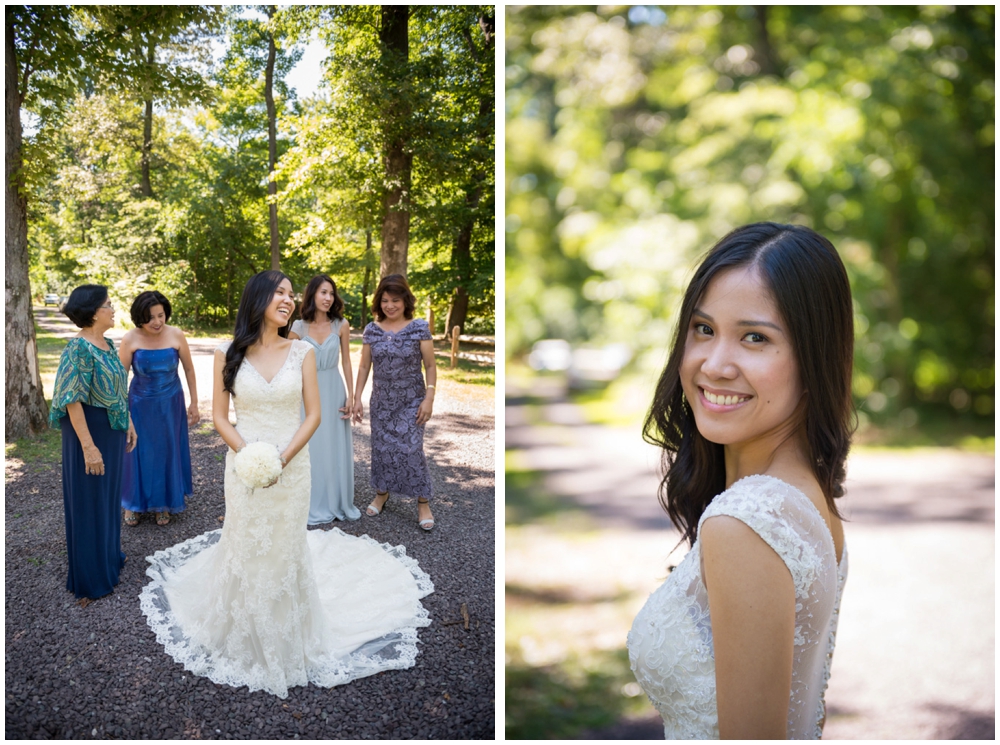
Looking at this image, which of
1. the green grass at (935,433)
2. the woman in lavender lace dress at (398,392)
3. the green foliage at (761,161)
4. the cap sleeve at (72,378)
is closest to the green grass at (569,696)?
the woman in lavender lace dress at (398,392)

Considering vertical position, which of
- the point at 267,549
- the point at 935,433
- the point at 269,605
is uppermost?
the point at 267,549

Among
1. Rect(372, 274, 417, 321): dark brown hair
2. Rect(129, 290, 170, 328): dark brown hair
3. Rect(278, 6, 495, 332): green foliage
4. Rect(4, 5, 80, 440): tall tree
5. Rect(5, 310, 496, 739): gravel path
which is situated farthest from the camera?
Rect(372, 274, 417, 321): dark brown hair

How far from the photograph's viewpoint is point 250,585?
2.66m

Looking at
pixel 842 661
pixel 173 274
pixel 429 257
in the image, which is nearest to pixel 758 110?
pixel 429 257

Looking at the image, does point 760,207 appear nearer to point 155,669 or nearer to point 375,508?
point 375,508

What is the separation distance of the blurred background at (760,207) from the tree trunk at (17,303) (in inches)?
147

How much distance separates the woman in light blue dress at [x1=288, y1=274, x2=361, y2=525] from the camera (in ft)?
13.8

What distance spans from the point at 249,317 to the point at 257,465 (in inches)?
25.5

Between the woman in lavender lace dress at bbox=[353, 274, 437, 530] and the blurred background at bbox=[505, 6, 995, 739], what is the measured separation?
5.49ft

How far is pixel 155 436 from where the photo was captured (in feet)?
12.7

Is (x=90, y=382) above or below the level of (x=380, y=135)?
below

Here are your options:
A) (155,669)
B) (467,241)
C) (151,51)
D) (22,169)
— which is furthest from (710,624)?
(151,51)

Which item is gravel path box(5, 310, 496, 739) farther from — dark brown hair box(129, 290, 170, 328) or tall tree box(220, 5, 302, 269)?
tall tree box(220, 5, 302, 269)

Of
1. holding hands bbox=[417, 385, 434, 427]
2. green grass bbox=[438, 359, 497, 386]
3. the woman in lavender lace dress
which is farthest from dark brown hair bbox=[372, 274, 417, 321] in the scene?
green grass bbox=[438, 359, 497, 386]
